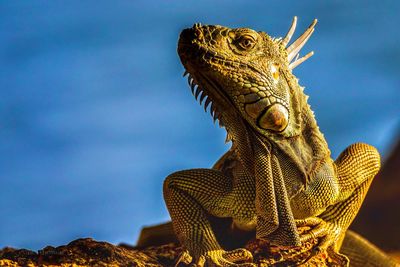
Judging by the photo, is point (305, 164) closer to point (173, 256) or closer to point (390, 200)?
point (173, 256)

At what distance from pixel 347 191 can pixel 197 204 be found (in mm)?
933

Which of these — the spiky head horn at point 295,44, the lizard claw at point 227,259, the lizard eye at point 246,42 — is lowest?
the lizard claw at point 227,259

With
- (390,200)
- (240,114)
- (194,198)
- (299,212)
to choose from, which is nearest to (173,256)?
(194,198)

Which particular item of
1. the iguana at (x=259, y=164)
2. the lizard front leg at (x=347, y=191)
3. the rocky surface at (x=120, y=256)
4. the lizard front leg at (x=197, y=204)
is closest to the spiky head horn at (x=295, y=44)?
the iguana at (x=259, y=164)

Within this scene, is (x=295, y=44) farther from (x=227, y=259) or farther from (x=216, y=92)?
(x=227, y=259)

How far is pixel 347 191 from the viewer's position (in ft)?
13.8

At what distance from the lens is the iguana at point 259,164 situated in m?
3.45

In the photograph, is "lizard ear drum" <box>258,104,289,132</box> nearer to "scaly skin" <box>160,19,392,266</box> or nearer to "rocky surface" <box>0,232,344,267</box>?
"scaly skin" <box>160,19,392,266</box>

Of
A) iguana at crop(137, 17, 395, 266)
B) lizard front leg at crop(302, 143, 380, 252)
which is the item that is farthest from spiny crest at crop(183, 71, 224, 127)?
lizard front leg at crop(302, 143, 380, 252)

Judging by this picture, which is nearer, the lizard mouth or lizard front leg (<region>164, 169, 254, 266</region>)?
the lizard mouth

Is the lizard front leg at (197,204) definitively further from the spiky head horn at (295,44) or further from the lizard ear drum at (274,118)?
the spiky head horn at (295,44)

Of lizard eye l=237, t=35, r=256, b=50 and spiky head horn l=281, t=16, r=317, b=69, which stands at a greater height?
spiky head horn l=281, t=16, r=317, b=69

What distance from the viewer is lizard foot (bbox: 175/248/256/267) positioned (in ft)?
12.3

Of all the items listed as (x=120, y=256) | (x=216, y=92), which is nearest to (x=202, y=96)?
(x=216, y=92)
